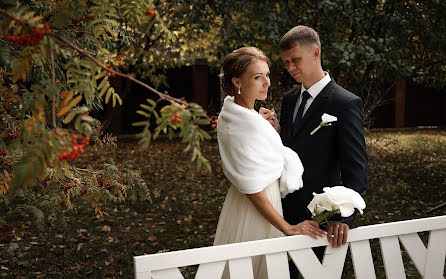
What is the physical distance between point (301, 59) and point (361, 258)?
1.23 m

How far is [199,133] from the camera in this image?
1654 millimetres

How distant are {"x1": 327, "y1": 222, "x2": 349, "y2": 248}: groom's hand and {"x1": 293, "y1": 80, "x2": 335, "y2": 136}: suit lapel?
77 cm

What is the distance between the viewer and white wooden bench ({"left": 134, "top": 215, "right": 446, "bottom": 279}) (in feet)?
7.30

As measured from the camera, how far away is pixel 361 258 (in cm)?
260

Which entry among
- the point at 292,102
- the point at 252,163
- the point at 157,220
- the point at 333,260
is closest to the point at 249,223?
the point at 252,163

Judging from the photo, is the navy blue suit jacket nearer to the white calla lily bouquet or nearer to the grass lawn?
the white calla lily bouquet

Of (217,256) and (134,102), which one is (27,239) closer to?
(217,256)

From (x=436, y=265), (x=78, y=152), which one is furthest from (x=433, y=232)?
(x=78, y=152)

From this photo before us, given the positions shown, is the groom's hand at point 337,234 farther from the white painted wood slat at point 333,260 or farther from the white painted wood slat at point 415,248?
the white painted wood slat at point 415,248

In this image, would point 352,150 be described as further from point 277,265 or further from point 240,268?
point 240,268

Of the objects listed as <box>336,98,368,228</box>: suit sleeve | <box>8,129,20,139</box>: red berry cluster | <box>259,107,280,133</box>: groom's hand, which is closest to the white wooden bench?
<box>336,98,368,228</box>: suit sleeve

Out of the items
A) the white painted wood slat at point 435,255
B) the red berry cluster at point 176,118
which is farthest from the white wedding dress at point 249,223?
the red berry cluster at point 176,118

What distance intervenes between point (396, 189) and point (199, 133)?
8.52 meters

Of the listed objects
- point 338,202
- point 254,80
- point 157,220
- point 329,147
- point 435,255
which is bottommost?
→ point 157,220
